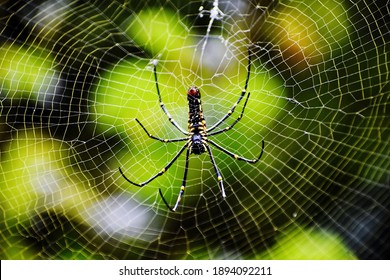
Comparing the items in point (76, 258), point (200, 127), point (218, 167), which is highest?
point (200, 127)

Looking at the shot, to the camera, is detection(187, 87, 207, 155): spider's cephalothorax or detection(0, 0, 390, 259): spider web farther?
detection(187, 87, 207, 155): spider's cephalothorax

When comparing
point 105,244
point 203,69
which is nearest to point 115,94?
point 203,69

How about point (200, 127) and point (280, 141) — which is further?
point (200, 127)

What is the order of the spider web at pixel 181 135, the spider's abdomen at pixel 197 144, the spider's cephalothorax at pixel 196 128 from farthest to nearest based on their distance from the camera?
the spider's abdomen at pixel 197 144 → the spider's cephalothorax at pixel 196 128 → the spider web at pixel 181 135

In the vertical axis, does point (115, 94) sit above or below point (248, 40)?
below

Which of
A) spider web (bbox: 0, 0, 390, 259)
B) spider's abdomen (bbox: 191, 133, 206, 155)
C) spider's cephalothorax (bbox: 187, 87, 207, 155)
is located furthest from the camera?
spider's abdomen (bbox: 191, 133, 206, 155)

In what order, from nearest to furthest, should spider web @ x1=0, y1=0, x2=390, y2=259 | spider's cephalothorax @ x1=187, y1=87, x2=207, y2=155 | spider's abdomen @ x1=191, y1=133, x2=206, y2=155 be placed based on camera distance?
1. spider web @ x1=0, y1=0, x2=390, y2=259
2. spider's cephalothorax @ x1=187, y1=87, x2=207, y2=155
3. spider's abdomen @ x1=191, y1=133, x2=206, y2=155

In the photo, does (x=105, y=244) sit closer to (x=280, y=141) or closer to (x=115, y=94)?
(x=115, y=94)

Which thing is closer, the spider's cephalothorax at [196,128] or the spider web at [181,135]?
the spider web at [181,135]
